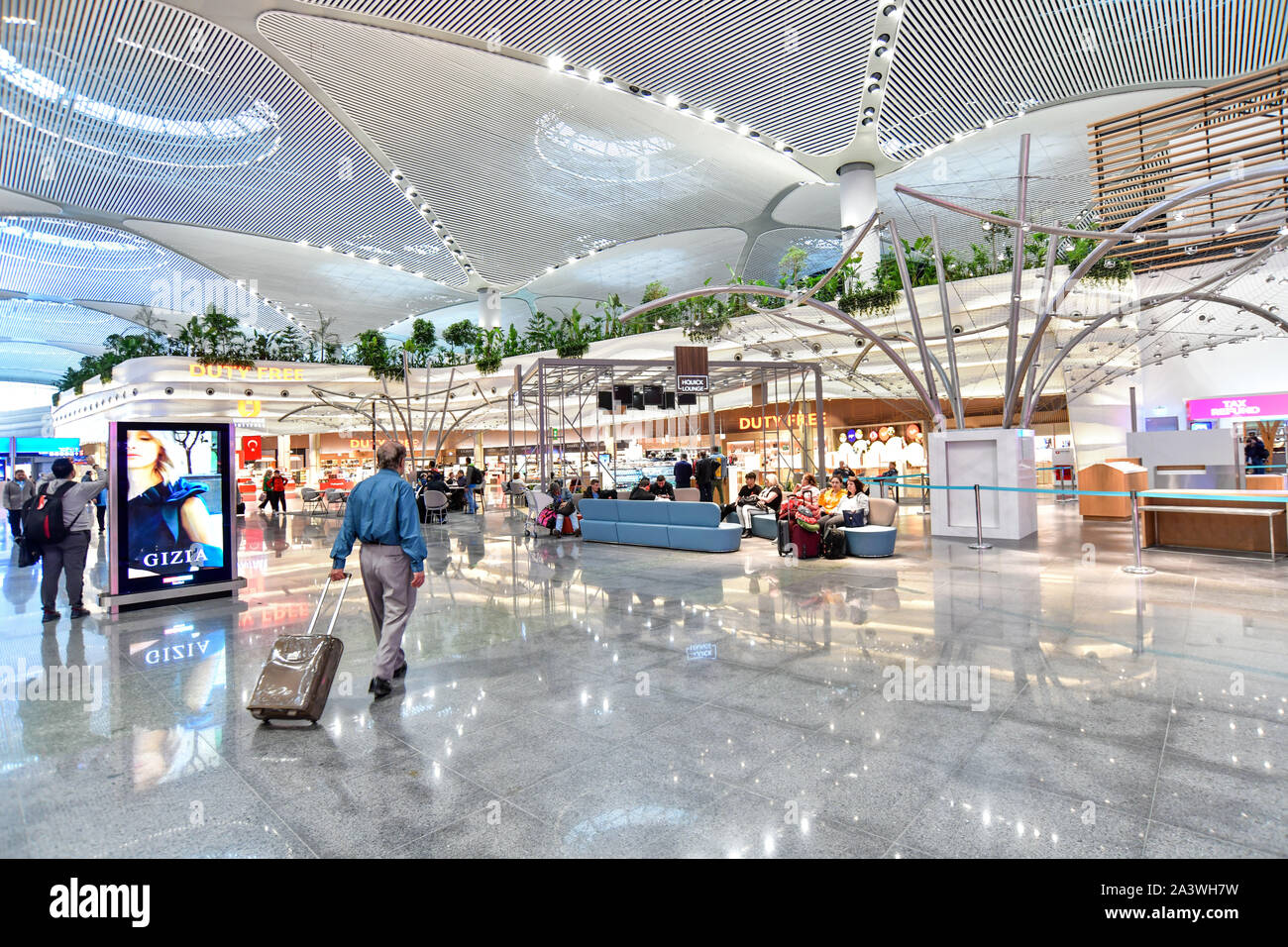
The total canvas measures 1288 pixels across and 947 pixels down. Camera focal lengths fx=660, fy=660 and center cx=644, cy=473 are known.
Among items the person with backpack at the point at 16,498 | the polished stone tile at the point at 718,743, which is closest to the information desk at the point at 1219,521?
the polished stone tile at the point at 718,743

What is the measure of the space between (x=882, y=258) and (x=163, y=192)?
81.0 ft

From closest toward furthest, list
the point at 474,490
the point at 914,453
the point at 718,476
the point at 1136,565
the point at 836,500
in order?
the point at 1136,565
the point at 836,500
the point at 718,476
the point at 914,453
the point at 474,490

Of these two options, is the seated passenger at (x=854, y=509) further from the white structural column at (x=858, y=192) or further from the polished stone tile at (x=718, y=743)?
the white structural column at (x=858, y=192)

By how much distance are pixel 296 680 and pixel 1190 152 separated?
22.5 metres

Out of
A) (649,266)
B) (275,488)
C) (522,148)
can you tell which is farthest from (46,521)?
(649,266)

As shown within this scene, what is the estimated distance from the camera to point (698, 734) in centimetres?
340

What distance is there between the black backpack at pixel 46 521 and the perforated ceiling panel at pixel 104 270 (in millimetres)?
27260

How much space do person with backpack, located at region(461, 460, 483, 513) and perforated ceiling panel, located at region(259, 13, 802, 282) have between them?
10.6 meters

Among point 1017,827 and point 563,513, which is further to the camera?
point 563,513

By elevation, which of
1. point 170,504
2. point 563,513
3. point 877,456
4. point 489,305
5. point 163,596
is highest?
point 489,305

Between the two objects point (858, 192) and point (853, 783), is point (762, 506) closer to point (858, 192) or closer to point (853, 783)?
point (853, 783)

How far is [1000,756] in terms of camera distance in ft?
9.88
